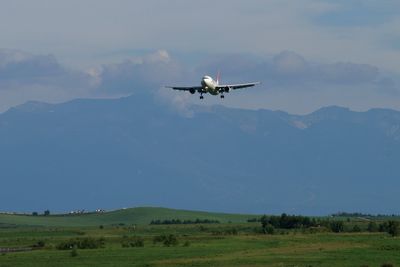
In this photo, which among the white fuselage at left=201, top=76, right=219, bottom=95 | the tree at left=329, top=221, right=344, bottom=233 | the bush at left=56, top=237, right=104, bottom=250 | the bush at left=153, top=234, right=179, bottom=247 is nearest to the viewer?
the bush at left=56, top=237, right=104, bottom=250

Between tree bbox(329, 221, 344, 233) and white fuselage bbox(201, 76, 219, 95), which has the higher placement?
white fuselage bbox(201, 76, 219, 95)

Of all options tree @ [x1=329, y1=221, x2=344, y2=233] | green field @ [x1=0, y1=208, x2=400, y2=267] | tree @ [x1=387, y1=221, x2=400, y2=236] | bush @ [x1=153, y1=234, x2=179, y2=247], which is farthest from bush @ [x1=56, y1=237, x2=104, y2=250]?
tree @ [x1=329, y1=221, x2=344, y2=233]

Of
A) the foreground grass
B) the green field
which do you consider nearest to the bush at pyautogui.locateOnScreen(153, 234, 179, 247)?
the green field

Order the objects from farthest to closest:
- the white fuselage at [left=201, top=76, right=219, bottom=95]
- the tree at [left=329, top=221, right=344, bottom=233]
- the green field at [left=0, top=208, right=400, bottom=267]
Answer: the tree at [left=329, top=221, right=344, bottom=233]
the white fuselage at [left=201, top=76, right=219, bottom=95]
the green field at [left=0, top=208, right=400, bottom=267]

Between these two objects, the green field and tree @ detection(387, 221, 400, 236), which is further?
tree @ detection(387, 221, 400, 236)

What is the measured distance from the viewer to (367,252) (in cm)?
11000

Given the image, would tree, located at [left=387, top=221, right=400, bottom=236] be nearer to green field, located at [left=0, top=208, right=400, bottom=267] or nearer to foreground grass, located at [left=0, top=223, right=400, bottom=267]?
foreground grass, located at [left=0, top=223, right=400, bottom=267]

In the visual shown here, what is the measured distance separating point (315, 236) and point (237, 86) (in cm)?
2362

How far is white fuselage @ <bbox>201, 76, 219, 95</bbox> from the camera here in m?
150

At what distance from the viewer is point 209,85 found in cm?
14962

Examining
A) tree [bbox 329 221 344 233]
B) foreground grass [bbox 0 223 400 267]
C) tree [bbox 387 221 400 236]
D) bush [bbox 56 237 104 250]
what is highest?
tree [bbox 329 221 344 233]

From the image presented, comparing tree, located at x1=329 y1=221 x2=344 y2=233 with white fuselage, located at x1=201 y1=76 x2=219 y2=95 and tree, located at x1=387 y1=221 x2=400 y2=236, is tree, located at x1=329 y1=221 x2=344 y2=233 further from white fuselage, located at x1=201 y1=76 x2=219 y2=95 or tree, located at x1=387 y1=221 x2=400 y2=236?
white fuselage, located at x1=201 y1=76 x2=219 y2=95

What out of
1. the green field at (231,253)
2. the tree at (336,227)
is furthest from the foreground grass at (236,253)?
the tree at (336,227)

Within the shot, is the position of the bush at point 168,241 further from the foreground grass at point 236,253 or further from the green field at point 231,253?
the foreground grass at point 236,253
